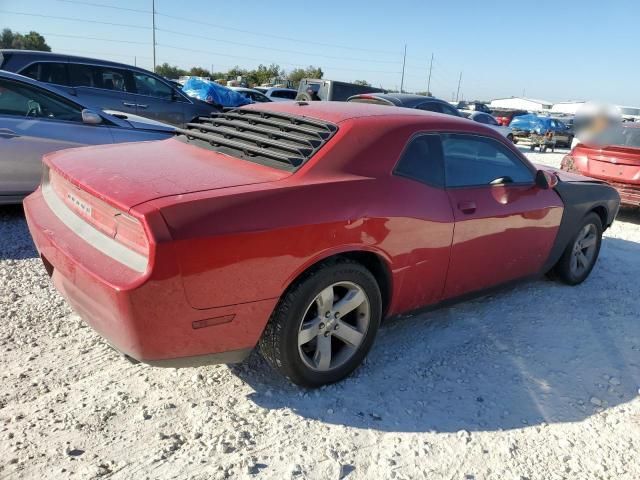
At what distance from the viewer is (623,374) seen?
3.40 m

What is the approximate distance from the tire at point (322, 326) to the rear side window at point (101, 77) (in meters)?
7.57

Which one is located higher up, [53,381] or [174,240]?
[174,240]

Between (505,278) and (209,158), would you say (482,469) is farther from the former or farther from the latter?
(209,158)

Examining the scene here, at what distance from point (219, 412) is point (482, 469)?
50.9 inches

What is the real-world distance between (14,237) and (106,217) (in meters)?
2.92

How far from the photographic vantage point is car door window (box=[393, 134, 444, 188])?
3.16 metres

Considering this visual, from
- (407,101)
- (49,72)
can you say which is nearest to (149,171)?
(49,72)

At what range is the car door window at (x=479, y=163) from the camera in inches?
137

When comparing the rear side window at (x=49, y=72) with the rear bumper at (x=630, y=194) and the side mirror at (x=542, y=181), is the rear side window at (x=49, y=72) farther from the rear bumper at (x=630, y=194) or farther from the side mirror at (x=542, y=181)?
the rear bumper at (x=630, y=194)

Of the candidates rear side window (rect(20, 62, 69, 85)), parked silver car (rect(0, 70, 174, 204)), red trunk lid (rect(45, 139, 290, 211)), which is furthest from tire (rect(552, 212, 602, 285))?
rear side window (rect(20, 62, 69, 85))

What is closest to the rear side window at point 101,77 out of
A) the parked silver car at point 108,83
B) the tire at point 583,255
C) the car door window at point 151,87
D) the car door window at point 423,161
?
the parked silver car at point 108,83

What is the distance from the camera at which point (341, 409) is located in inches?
110

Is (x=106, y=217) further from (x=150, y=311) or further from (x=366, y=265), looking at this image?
(x=366, y=265)

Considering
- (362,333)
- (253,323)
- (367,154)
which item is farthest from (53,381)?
(367,154)
